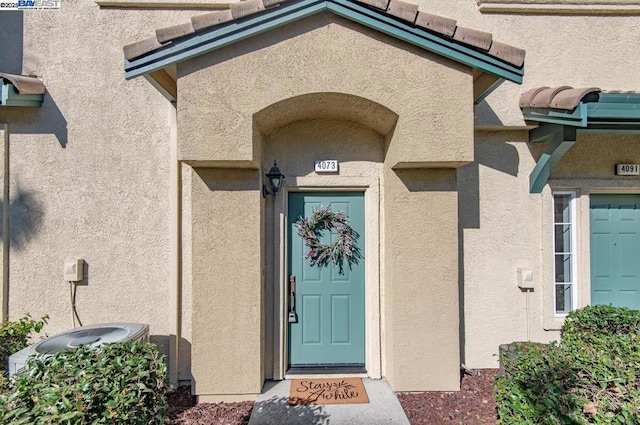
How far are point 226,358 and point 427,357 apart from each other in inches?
111

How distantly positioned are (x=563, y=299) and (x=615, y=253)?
1.22 m

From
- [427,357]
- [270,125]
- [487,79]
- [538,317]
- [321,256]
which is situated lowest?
[427,357]

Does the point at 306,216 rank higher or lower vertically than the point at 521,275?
higher

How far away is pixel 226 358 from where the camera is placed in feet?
15.3

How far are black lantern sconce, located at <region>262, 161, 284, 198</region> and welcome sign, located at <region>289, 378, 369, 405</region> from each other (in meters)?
2.82

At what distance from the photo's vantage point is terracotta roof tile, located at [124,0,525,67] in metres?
4.05

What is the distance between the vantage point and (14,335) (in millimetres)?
4898

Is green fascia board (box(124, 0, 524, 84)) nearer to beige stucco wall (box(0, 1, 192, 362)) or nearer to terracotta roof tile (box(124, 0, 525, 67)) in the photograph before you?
terracotta roof tile (box(124, 0, 525, 67))

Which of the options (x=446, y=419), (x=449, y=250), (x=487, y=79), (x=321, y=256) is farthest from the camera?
(x=321, y=256)

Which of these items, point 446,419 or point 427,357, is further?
point 427,357

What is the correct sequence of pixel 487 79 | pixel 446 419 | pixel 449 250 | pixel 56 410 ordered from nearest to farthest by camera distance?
pixel 56 410, pixel 446 419, pixel 487 79, pixel 449 250

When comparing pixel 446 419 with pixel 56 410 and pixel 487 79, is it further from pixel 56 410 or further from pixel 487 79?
pixel 487 79

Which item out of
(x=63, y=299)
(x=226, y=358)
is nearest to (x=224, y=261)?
(x=226, y=358)

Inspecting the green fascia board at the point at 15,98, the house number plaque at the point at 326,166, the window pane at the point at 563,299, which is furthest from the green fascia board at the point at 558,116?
the green fascia board at the point at 15,98
